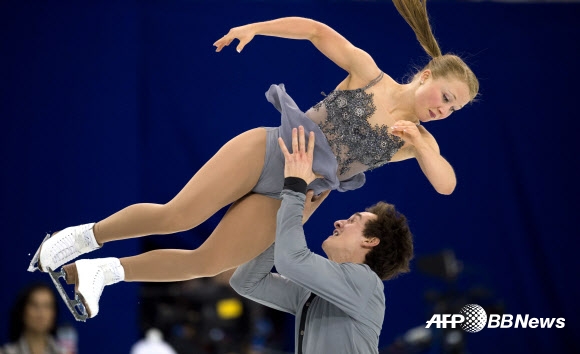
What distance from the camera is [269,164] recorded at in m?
3.02

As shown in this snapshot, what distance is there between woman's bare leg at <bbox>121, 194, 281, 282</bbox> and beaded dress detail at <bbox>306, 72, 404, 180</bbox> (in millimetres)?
334

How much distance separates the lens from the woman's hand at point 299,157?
2840 mm

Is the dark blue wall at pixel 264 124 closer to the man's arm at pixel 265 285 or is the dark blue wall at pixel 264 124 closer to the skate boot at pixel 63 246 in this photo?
the skate boot at pixel 63 246

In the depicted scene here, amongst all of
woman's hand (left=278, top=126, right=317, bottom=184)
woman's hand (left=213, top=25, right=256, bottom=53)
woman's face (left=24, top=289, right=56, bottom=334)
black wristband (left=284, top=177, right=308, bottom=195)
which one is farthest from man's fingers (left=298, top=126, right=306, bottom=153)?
woman's face (left=24, top=289, right=56, bottom=334)

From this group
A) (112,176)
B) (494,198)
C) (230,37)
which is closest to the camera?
(230,37)

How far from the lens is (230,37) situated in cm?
301

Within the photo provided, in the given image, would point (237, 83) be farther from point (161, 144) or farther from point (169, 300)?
point (169, 300)

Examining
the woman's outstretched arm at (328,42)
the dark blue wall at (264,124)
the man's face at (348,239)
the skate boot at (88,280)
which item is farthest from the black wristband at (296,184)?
the dark blue wall at (264,124)

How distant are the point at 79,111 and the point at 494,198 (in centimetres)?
294

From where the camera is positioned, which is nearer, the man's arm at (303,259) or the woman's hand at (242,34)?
the man's arm at (303,259)

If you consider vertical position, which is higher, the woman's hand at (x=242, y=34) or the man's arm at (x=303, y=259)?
the woman's hand at (x=242, y=34)

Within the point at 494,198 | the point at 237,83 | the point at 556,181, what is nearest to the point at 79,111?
the point at 237,83

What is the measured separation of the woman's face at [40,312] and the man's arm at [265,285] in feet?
4.98

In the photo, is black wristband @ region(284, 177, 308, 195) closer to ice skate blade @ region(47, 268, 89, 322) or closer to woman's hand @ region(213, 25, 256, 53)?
woman's hand @ region(213, 25, 256, 53)
